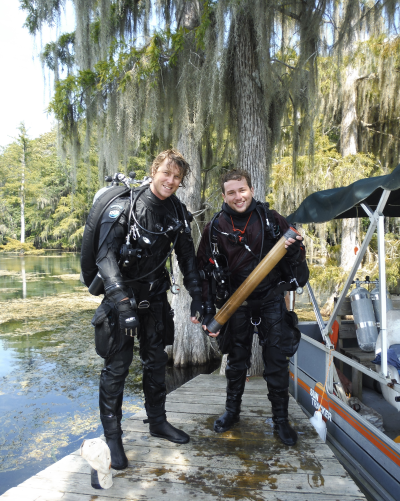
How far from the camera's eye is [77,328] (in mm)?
9953

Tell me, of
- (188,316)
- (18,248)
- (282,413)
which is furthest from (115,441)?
(18,248)

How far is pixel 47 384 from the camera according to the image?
21.6 ft

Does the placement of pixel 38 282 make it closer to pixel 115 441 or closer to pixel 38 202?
pixel 115 441

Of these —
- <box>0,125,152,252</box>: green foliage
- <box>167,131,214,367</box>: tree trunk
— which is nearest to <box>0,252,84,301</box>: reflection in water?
<box>167,131,214,367</box>: tree trunk

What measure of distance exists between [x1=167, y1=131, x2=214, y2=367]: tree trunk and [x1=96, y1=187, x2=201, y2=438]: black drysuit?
174 inches

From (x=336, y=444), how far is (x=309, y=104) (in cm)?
412

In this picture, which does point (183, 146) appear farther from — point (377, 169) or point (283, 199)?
point (377, 169)

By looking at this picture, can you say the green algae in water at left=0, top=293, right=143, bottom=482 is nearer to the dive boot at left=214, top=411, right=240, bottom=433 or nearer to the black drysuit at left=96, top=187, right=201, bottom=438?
the dive boot at left=214, top=411, right=240, bottom=433

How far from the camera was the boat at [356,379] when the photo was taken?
2500mm

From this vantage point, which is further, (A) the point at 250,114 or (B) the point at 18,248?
(B) the point at 18,248

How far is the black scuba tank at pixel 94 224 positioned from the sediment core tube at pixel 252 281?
34.3 inches

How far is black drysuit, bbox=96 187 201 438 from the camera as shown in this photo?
7.43 feet

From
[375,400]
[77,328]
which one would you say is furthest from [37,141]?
[375,400]

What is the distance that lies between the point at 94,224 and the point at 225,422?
165cm
